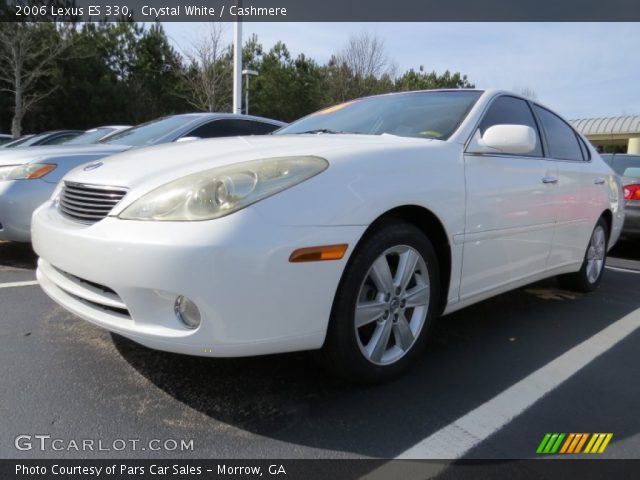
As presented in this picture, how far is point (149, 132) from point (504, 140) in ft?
12.1

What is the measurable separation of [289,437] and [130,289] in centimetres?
81

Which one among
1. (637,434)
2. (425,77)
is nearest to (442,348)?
(637,434)

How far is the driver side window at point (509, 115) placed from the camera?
2.91m

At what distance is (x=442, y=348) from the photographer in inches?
110

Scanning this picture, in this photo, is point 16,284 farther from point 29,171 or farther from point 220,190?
point 220,190

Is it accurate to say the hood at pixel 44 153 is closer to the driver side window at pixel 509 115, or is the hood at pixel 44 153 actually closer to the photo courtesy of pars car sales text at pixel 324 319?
the photo courtesy of pars car sales text at pixel 324 319

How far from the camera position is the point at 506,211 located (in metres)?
2.77

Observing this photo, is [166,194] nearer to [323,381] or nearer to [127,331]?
[127,331]

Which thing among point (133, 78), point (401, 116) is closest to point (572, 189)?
point (401, 116)

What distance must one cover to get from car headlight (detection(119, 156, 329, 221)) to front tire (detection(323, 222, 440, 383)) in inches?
16.8

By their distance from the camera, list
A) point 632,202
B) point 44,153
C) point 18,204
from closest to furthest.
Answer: point 18,204, point 44,153, point 632,202

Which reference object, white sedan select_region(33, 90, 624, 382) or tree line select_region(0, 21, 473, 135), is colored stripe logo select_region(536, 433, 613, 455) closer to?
white sedan select_region(33, 90, 624, 382)

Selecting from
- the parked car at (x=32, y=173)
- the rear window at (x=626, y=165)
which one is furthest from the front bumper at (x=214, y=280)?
the rear window at (x=626, y=165)

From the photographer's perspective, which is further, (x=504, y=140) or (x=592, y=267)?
(x=592, y=267)
